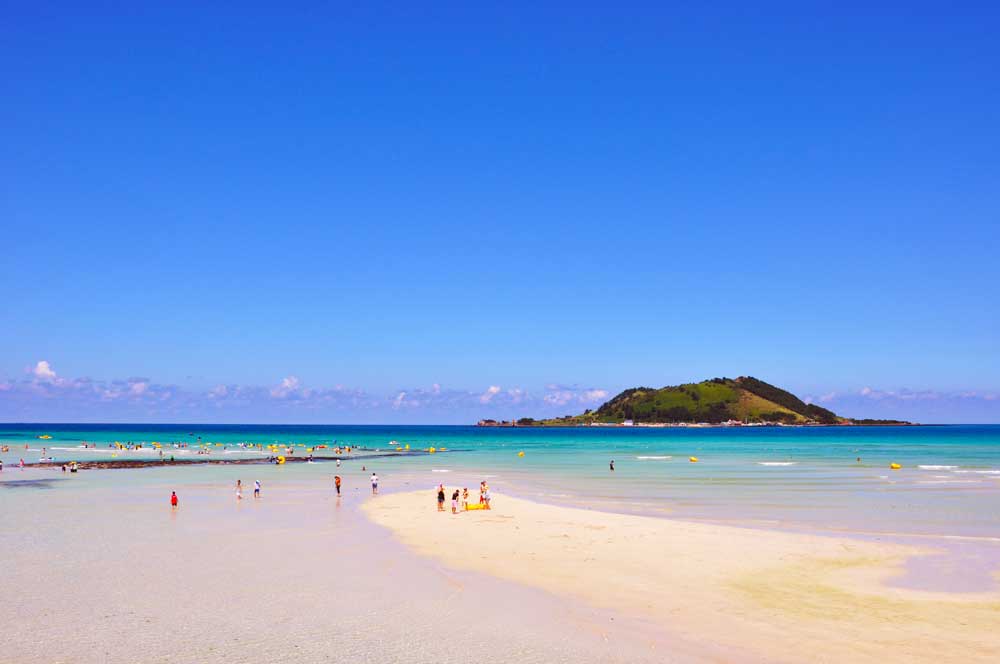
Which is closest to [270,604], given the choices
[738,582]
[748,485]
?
[738,582]

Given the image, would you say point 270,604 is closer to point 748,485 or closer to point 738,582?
point 738,582

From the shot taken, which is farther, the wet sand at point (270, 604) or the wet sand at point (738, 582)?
the wet sand at point (738, 582)

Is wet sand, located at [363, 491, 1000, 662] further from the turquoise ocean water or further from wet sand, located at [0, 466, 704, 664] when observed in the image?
the turquoise ocean water

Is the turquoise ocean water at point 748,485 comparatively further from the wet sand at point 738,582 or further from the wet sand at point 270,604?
the wet sand at point 270,604

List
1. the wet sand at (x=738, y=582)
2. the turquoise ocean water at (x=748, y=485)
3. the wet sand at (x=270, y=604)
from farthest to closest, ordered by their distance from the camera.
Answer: the turquoise ocean water at (x=748, y=485), the wet sand at (x=738, y=582), the wet sand at (x=270, y=604)

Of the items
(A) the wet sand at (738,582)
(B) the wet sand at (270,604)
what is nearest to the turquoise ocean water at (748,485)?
(A) the wet sand at (738,582)

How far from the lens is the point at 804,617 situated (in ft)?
65.8

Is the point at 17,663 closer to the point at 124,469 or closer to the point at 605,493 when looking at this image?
the point at 605,493


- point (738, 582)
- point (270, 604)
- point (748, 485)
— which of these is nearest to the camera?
point (270, 604)

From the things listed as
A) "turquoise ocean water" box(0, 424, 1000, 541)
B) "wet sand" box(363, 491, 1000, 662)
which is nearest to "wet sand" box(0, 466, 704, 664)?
"wet sand" box(363, 491, 1000, 662)

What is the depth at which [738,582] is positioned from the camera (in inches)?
960

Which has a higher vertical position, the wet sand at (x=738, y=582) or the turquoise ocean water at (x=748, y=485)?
the wet sand at (x=738, y=582)

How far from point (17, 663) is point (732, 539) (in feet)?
88.0

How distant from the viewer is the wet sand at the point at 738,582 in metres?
18.0
